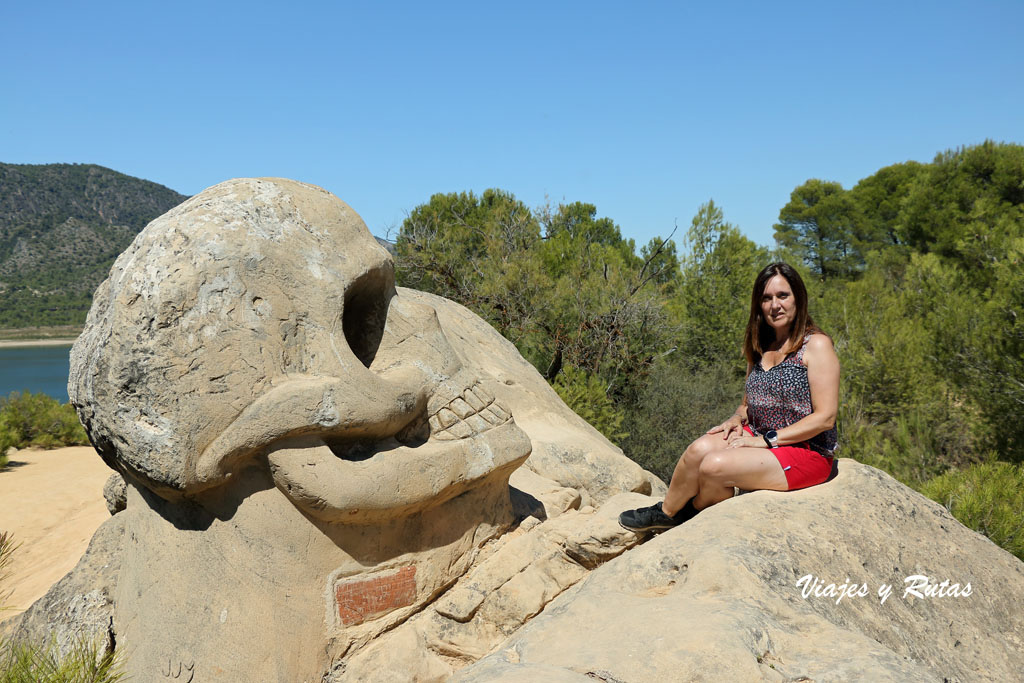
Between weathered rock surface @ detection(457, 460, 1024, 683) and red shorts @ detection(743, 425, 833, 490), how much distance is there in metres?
0.06

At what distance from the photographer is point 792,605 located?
2.62 m

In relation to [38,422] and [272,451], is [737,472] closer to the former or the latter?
[272,451]

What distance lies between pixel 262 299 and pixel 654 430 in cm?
947

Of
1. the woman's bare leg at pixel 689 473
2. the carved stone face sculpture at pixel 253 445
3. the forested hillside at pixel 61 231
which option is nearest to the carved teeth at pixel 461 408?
the carved stone face sculpture at pixel 253 445

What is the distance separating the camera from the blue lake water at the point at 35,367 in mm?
28375

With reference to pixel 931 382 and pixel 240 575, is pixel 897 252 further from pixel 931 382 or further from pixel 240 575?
pixel 240 575

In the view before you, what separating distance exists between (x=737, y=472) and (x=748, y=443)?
0.61ft

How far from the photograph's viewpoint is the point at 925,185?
60.7 feet

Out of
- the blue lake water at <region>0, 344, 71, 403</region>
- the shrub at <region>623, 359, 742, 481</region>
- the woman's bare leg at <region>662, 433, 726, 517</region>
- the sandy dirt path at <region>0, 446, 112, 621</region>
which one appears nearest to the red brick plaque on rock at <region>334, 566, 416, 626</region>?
the woman's bare leg at <region>662, 433, 726, 517</region>

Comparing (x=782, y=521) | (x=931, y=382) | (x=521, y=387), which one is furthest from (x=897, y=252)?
(x=782, y=521)

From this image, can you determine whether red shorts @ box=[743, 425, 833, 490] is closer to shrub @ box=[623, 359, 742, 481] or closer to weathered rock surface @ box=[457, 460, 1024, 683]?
weathered rock surface @ box=[457, 460, 1024, 683]

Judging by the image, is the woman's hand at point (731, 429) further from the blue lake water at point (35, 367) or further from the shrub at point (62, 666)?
the blue lake water at point (35, 367)

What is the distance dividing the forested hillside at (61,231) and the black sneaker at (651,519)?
40.5 meters

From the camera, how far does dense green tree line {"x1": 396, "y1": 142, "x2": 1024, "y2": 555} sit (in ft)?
31.1
